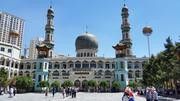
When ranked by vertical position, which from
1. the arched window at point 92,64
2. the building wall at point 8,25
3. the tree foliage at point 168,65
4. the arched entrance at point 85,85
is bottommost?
the arched entrance at point 85,85

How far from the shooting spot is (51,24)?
81688mm

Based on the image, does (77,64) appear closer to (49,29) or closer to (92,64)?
(92,64)

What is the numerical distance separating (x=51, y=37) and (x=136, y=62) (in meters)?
29.9

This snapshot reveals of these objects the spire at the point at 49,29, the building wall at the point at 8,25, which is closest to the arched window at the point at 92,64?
the spire at the point at 49,29

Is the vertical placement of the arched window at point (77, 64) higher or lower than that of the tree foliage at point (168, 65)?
higher

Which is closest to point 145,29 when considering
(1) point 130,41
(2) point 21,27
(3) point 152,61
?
(3) point 152,61

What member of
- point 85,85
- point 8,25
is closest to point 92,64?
point 85,85

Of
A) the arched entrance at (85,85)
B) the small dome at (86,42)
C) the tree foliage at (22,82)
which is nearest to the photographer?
the tree foliage at (22,82)

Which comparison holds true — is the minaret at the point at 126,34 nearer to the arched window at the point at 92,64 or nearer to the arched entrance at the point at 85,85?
the arched window at the point at 92,64

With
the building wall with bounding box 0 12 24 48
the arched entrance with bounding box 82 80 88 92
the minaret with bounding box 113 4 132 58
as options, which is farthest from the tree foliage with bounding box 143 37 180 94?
the building wall with bounding box 0 12 24 48

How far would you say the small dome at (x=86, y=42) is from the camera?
270ft

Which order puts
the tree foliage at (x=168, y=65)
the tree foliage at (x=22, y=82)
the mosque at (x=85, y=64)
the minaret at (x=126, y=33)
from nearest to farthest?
the tree foliage at (x=168, y=65), the tree foliage at (x=22, y=82), the mosque at (x=85, y=64), the minaret at (x=126, y=33)

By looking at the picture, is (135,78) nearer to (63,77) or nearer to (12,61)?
(63,77)

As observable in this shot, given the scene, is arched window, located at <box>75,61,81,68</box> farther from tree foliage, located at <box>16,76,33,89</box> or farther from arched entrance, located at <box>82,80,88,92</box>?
tree foliage, located at <box>16,76,33,89</box>
